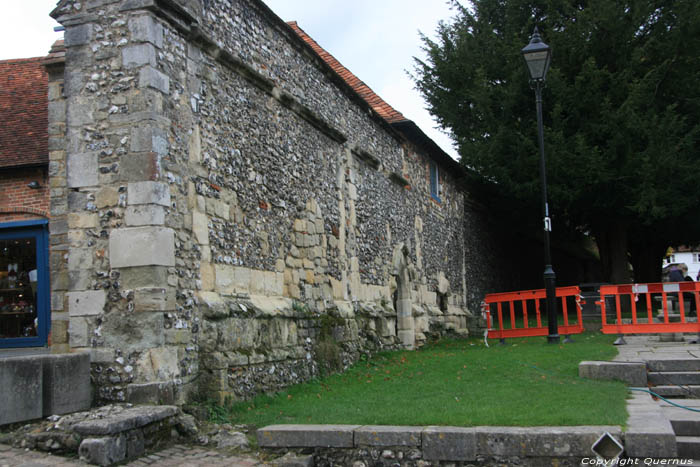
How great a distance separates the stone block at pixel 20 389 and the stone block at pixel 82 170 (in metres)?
1.91

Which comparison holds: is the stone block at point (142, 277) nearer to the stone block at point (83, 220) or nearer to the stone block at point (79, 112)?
the stone block at point (83, 220)

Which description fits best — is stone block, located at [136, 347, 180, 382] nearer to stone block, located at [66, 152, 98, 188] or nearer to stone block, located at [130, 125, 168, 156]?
stone block, located at [66, 152, 98, 188]

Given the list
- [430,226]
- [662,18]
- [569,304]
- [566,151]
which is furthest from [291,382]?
[569,304]

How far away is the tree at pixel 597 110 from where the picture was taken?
1766 centimetres

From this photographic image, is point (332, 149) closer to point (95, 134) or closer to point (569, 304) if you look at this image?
point (95, 134)

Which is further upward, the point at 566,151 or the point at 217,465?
the point at 566,151

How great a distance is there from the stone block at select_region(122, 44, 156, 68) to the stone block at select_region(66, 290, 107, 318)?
236cm

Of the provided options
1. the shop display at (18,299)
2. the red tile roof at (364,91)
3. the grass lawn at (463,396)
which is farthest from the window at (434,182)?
the shop display at (18,299)

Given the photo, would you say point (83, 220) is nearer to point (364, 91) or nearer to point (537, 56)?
point (537, 56)

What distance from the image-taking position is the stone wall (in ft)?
21.8

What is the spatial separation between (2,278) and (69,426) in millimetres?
9035

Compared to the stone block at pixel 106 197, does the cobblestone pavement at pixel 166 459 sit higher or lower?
lower

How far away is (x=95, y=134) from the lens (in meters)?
6.92

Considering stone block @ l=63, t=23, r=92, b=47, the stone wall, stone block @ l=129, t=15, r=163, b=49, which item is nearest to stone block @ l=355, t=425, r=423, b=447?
the stone wall
